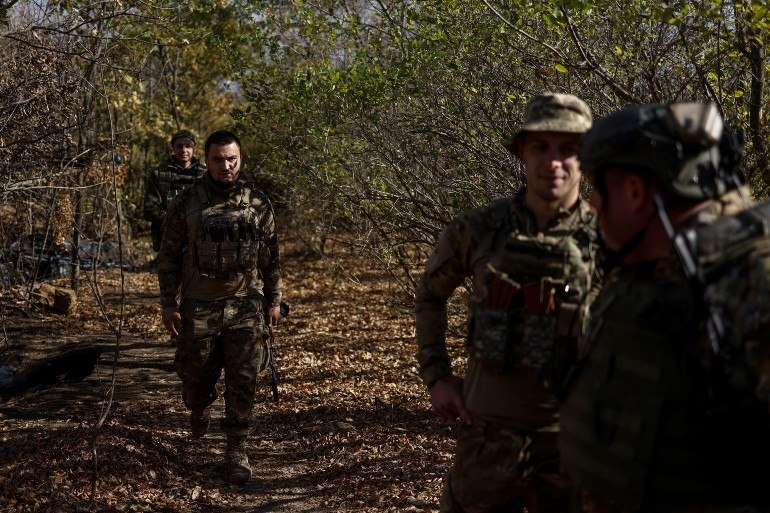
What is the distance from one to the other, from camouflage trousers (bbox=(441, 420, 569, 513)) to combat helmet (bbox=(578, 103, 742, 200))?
1134mm

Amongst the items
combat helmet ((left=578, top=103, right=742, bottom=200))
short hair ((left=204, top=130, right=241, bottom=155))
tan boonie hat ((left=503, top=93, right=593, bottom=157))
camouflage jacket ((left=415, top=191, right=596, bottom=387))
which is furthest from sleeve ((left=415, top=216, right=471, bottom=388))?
short hair ((left=204, top=130, right=241, bottom=155))

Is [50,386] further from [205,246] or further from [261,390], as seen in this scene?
[205,246]

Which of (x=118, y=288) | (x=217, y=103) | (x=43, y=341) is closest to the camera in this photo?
(x=43, y=341)

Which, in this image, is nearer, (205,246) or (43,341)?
(205,246)

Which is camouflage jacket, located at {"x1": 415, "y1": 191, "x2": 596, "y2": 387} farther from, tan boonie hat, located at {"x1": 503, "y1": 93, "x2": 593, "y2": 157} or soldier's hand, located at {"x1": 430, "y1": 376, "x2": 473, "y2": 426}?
tan boonie hat, located at {"x1": 503, "y1": 93, "x2": 593, "y2": 157}

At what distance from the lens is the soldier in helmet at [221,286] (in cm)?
577

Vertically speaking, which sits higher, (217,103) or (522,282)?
(217,103)

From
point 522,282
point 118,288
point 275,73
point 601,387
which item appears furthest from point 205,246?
point 118,288

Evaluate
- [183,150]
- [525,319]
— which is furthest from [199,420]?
[525,319]

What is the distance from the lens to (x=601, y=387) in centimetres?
224

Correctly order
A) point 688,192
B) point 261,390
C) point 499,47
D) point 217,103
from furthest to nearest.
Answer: point 217,103 < point 261,390 < point 499,47 < point 688,192

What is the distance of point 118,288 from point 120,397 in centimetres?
604

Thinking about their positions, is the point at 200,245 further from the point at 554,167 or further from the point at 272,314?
the point at 554,167

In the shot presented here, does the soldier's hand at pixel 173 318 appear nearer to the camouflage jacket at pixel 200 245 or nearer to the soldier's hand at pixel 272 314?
the camouflage jacket at pixel 200 245
